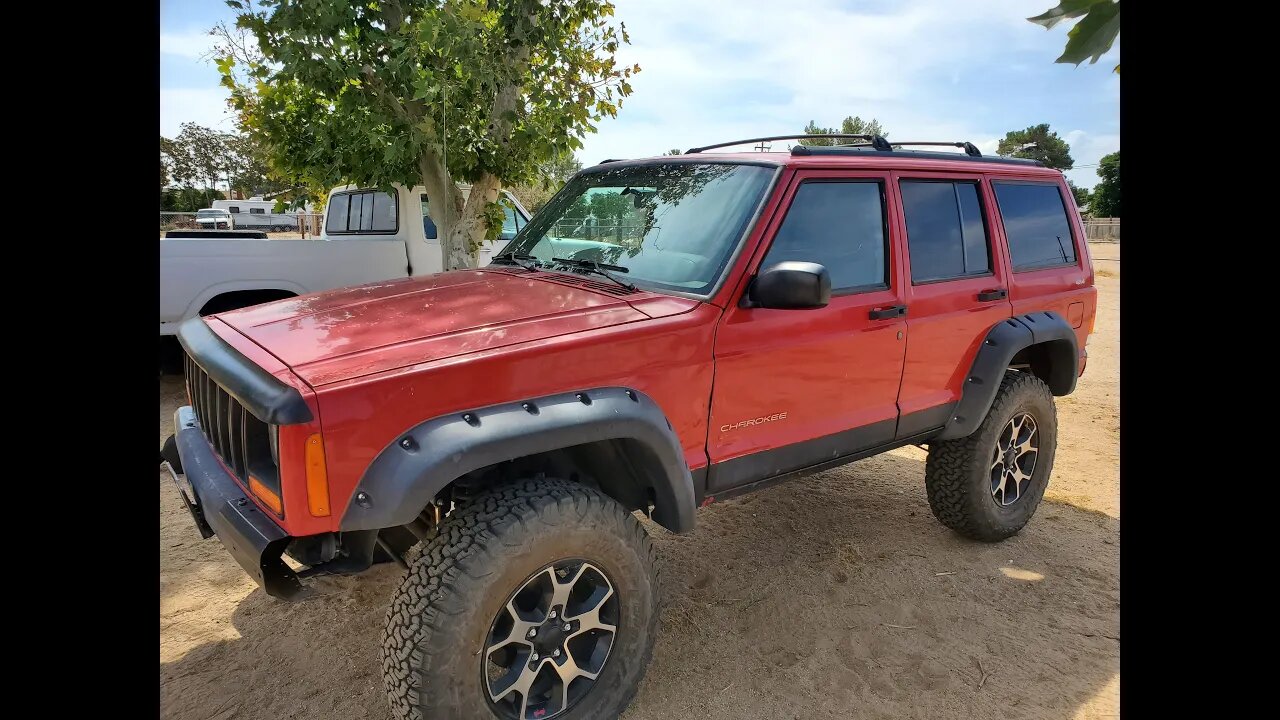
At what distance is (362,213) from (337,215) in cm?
65

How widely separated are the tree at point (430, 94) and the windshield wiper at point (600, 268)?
3.99 meters

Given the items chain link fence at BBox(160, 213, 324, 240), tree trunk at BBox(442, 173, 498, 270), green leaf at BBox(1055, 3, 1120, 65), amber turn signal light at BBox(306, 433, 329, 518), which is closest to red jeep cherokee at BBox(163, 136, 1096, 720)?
amber turn signal light at BBox(306, 433, 329, 518)

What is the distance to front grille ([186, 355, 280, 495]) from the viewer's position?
2.29 metres

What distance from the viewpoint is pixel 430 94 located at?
6492 millimetres

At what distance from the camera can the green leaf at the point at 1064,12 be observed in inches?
51.8

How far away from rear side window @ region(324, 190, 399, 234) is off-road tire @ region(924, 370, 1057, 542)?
6.09m

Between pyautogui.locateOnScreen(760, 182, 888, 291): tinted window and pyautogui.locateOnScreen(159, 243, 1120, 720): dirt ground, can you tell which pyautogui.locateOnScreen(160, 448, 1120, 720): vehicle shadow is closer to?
pyautogui.locateOnScreen(159, 243, 1120, 720): dirt ground

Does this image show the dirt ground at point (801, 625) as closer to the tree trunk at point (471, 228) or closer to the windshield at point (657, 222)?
the windshield at point (657, 222)

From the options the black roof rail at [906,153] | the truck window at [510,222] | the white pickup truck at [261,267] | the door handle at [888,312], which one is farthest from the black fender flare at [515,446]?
the truck window at [510,222]

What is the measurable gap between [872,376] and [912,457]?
2823 millimetres

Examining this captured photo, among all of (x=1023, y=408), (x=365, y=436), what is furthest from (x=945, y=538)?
→ (x=365, y=436)

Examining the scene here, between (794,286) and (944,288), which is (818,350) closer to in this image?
(794,286)

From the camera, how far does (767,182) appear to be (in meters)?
3.01

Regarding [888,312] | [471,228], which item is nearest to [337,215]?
[471,228]
